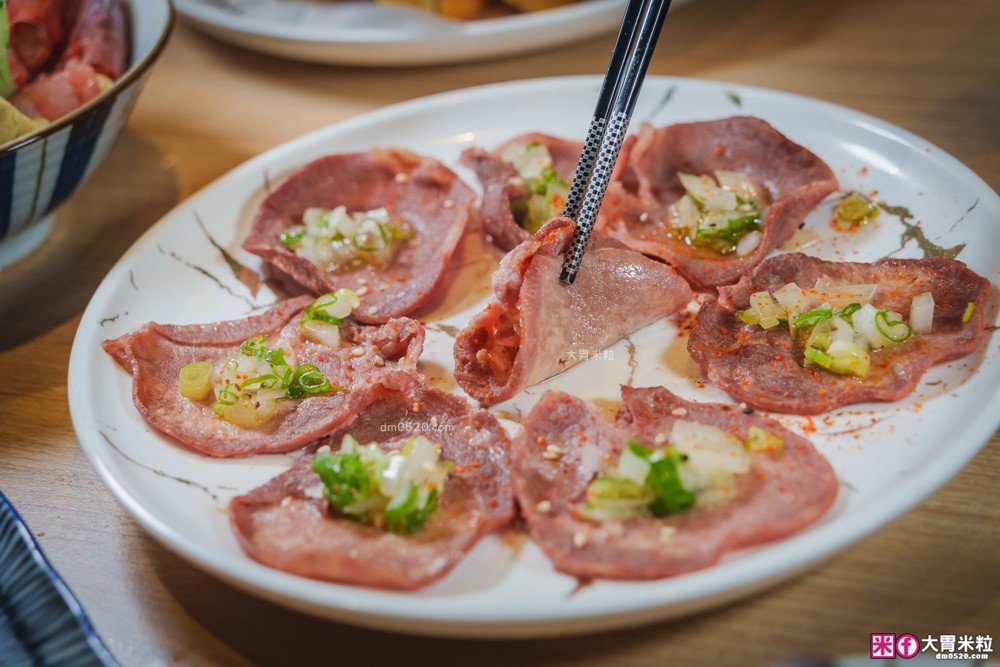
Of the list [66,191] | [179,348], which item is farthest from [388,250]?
[66,191]

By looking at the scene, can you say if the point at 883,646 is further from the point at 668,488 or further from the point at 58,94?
the point at 58,94

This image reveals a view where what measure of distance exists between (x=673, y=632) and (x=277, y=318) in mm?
1603

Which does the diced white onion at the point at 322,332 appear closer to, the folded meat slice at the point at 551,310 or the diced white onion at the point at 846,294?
the folded meat slice at the point at 551,310

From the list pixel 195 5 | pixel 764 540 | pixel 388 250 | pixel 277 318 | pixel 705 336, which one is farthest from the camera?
pixel 195 5

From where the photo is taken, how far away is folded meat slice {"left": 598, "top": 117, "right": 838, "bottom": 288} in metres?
2.87

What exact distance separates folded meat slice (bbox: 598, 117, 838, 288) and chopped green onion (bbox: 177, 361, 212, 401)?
142 centimetres

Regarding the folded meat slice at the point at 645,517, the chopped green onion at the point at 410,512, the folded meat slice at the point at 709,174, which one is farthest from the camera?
the folded meat slice at the point at 709,174

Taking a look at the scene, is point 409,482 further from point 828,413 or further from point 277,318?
point 828,413

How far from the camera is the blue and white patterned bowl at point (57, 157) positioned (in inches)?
110

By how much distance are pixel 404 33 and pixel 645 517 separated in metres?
3.03

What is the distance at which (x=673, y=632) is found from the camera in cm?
193

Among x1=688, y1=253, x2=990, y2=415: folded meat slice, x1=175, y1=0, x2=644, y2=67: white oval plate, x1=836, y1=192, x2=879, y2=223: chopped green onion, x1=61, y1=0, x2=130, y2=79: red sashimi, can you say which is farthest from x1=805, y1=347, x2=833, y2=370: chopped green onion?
x1=61, y1=0, x2=130, y2=79: red sashimi

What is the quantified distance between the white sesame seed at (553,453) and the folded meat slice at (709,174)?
91 centimetres

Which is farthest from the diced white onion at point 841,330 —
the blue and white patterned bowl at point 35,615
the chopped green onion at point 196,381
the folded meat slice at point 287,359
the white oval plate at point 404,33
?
the white oval plate at point 404,33
